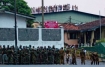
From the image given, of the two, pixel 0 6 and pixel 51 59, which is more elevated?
pixel 0 6

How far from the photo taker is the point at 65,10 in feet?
283

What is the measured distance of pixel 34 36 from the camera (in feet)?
135

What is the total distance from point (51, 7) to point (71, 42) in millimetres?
19818

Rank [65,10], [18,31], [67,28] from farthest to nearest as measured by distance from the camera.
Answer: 1. [65,10]
2. [67,28]
3. [18,31]

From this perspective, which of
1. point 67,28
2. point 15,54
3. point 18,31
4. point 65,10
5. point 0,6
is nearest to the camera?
point 15,54

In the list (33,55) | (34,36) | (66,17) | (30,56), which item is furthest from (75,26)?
(30,56)

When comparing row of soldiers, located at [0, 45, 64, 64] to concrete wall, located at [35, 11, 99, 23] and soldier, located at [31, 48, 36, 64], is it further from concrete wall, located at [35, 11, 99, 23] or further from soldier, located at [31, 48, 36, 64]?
concrete wall, located at [35, 11, 99, 23]

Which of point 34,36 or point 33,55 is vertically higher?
point 34,36

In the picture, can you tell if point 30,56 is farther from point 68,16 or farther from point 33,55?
point 68,16

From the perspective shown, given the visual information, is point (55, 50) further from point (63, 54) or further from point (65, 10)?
point (65, 10)

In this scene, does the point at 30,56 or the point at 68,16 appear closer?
the point at 30,56

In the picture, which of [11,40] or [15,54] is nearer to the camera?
[15,54]

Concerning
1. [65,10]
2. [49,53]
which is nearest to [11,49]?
[49,53]

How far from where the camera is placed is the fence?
40.2m
